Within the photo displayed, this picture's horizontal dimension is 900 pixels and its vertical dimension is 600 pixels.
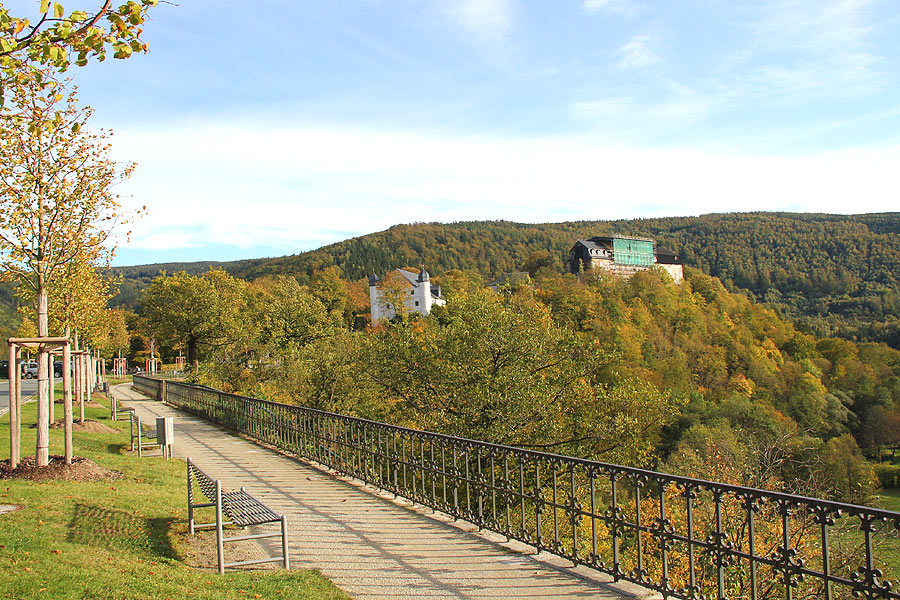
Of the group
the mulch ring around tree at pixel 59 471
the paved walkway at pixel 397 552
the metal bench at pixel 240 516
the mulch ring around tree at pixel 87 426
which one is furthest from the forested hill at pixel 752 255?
the metal bench at pixel 240 516

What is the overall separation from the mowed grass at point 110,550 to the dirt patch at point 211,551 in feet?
0.38

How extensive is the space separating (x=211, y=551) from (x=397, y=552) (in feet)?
5.92

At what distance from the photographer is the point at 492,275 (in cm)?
14912

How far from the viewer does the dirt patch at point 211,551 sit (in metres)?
5.92

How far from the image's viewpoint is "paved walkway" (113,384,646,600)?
5137mm

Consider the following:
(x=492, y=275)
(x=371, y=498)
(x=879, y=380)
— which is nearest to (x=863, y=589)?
(x=371, y=498)

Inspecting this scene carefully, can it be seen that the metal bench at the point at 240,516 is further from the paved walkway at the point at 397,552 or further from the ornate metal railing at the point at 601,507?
the ornate metal railing at the point at 601,507

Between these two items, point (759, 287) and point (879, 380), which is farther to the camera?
point (759, 287)

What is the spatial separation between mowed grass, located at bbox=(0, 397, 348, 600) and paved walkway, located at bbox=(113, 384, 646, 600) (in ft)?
1.81

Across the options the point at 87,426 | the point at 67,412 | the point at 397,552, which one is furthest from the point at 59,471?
the point at 87,426

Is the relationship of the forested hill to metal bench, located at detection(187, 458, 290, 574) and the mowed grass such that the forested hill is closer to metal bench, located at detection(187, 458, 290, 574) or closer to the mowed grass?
the mowed grass

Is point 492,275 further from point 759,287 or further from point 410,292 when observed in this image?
point 759,287

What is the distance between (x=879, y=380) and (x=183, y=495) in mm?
92109

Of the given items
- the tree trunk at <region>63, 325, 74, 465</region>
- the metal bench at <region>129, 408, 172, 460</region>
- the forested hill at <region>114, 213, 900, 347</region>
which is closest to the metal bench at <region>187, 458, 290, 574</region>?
the tree trunk at <region>63, 325, 74, 465</region>
